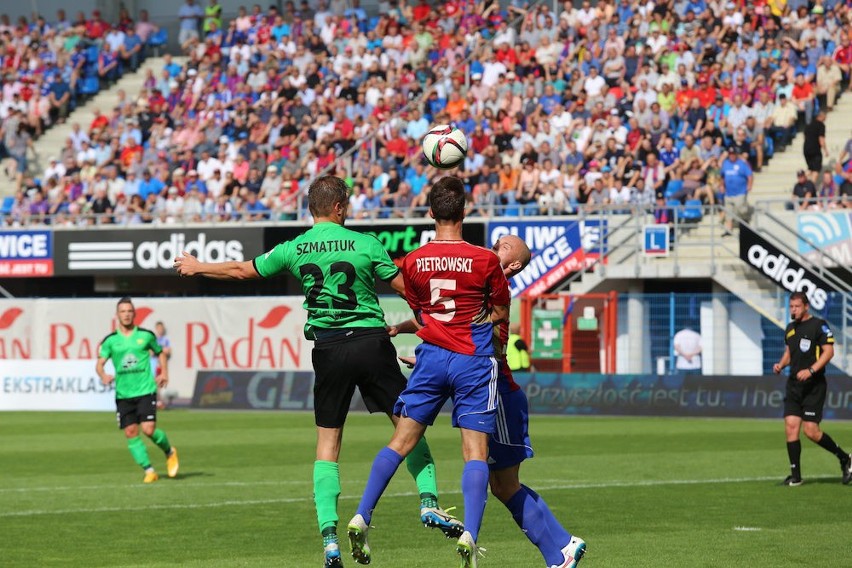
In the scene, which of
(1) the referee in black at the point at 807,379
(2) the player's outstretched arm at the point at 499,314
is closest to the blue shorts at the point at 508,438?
(2) the player's outstretched arm at the point at 499,314

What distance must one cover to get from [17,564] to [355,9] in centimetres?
3156

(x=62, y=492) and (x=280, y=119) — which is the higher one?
(x=280, y=119)

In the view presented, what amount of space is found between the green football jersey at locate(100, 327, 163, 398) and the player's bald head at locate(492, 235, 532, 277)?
29.7 feet

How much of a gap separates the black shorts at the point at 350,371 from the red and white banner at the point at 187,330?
900 inches

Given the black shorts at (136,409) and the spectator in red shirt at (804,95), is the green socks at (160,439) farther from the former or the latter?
the spectator in red shirt at (804,95)

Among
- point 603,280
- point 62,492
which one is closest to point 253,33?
point 603,280

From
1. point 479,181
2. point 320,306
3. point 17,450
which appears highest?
point 479,181

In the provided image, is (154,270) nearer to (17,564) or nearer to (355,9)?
(355,9)

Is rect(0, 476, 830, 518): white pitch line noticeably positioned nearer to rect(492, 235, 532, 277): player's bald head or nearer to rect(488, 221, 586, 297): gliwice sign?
rect(492, 235, 532, 277): player's bald head

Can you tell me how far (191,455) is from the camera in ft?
67.7

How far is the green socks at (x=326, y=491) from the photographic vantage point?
30.1 ft

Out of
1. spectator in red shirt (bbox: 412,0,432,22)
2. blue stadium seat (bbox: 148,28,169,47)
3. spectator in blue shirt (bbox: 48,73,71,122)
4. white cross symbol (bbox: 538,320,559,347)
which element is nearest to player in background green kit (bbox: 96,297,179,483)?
white cross symbol (bbox: 538,320,559,347)

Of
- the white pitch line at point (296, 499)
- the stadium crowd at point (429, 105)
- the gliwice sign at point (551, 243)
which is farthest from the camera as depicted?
the stadium crowd at point (429, 105)

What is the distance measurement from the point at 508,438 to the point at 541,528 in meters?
0.56
